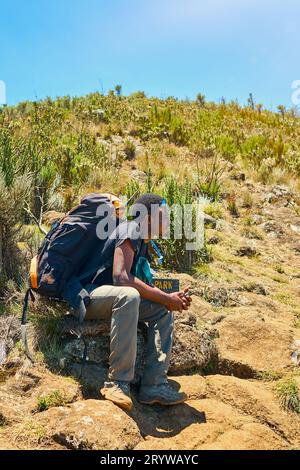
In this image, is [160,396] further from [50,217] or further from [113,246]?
[50,217]

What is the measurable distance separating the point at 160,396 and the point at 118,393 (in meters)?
0.33

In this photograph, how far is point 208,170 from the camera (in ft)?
32.7

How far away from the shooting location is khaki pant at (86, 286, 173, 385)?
3.34 meters

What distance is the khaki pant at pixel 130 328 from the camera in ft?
11.0

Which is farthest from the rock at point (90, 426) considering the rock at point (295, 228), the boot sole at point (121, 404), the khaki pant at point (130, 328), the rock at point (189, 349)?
the rock at point (295, 228)

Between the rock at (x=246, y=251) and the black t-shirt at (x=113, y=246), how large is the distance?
373cm

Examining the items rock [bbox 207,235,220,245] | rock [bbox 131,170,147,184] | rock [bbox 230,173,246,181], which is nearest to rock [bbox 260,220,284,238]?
rock [bbox 207,235,220,245]

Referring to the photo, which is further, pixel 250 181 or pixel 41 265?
pixel 250 181

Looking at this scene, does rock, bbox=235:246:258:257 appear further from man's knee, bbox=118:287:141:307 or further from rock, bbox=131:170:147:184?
man's knee, bbox=118:287:141:307

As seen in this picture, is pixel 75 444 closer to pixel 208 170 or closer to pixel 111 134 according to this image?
pixel 208 170

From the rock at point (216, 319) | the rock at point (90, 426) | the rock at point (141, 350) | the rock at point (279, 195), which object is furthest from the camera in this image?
the rock at point (279, 195)

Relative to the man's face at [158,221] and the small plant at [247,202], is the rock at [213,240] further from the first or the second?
the man's face at [158,221]
